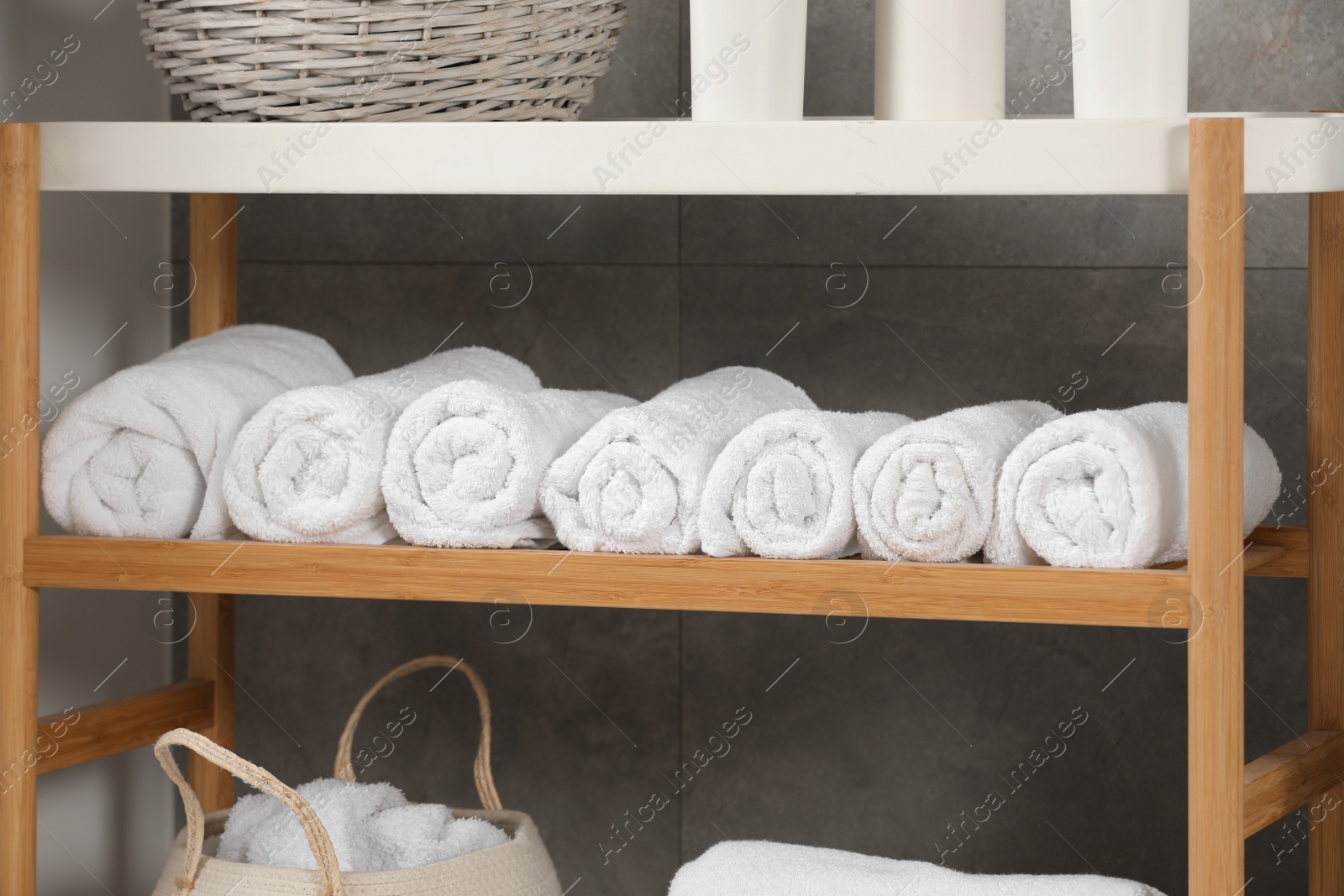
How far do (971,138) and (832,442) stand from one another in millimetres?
213

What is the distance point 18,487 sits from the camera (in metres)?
1.00

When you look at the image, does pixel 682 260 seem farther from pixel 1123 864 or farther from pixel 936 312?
pixel 1123 864

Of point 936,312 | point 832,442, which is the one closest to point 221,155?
point 832,442

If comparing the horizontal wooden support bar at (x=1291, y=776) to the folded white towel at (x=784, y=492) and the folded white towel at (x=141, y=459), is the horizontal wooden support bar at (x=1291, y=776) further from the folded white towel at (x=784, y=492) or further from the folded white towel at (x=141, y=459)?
the folded white towel at (x=141, y=459)

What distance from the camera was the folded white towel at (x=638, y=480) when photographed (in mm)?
946

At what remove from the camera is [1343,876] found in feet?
3.48

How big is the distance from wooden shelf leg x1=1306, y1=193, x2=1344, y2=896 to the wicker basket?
580 millimetres

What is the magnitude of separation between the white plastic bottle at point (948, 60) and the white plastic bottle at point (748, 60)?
7cm

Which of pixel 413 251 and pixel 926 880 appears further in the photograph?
pixel 413 251

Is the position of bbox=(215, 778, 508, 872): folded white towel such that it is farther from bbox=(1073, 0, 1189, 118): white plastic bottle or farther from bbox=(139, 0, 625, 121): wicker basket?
bbox=(1073, 0, 1189, 118): white plastic bottle

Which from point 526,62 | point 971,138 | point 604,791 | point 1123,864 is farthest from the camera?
point 604,791

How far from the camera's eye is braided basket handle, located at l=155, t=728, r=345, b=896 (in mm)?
935

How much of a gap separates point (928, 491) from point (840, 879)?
0.89 feet

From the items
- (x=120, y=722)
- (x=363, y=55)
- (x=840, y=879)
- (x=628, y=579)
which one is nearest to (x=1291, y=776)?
(x=840, y=879)
